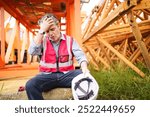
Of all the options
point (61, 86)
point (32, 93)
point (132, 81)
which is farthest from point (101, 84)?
point (32, 93)

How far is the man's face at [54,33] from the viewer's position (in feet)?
6.92

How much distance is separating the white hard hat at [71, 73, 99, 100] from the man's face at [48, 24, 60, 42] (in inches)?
13.8

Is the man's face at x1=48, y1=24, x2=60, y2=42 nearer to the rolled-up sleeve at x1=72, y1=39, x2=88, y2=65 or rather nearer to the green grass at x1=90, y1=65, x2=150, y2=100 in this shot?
the rolled-up sleeve at x1=72, y1=39, x2=88, y2=65

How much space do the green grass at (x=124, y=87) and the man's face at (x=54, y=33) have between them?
553 mm

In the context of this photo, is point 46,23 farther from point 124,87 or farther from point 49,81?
point 124,87

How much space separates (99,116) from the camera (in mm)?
1764

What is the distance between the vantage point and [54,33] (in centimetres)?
215

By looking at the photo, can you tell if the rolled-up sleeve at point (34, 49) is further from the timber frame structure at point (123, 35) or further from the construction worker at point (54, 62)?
the timber frame structure at point (123, 35)

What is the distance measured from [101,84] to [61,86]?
1.61ft

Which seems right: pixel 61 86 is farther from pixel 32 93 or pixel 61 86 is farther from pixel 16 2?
pixel 16 2

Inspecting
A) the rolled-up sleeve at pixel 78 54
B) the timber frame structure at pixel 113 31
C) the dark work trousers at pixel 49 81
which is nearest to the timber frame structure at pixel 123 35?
the timber frame structure at pixel 113 31

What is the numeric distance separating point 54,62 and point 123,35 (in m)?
1.61

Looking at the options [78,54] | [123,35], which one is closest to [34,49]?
[78,54]

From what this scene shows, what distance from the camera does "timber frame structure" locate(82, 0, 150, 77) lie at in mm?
2490
